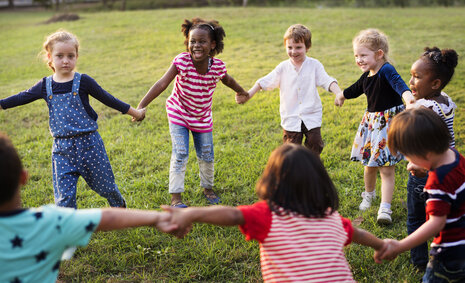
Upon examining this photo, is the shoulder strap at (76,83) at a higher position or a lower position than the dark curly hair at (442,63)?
lower

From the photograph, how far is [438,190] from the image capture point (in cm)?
223

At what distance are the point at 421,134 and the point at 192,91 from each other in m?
2.36

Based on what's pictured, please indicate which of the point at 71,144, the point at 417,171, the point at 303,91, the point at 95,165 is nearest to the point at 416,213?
the point at 417,171

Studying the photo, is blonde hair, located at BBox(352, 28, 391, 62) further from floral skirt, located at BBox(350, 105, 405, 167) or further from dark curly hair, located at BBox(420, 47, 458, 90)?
dark curly hair, located at BBox(420, 47, 458, 90)

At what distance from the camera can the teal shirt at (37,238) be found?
5.64 ft

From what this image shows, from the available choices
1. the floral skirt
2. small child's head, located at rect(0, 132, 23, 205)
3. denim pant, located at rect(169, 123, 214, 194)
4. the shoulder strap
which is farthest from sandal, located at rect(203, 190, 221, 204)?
small child's head, located at rect(0, 132, 23, 205)

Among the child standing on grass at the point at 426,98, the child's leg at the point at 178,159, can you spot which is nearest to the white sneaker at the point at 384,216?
the child standing on grass at the point at 426,98

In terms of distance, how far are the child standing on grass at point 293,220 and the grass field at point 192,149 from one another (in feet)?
→ 3.86

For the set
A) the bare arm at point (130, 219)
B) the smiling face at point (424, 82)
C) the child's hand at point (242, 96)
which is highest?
the smiling face at point (424, 82)

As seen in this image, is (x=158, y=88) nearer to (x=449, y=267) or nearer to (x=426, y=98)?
(x=426, y=98)

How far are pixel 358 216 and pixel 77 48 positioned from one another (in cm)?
282

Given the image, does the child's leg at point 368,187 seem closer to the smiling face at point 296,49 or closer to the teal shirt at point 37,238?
the smiling face at point 296,49

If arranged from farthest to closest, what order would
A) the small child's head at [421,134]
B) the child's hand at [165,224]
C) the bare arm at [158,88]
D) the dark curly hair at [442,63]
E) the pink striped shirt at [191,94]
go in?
the pink striped shirt at [191,94] < the bare arm at [158,88] < the dark curly hair at [442,63] < the small child's head at [421,134] < the child's hand at [165,224]

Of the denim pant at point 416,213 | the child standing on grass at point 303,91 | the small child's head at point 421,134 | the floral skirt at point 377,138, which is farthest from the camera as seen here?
the child standing on grass at point 303,91
